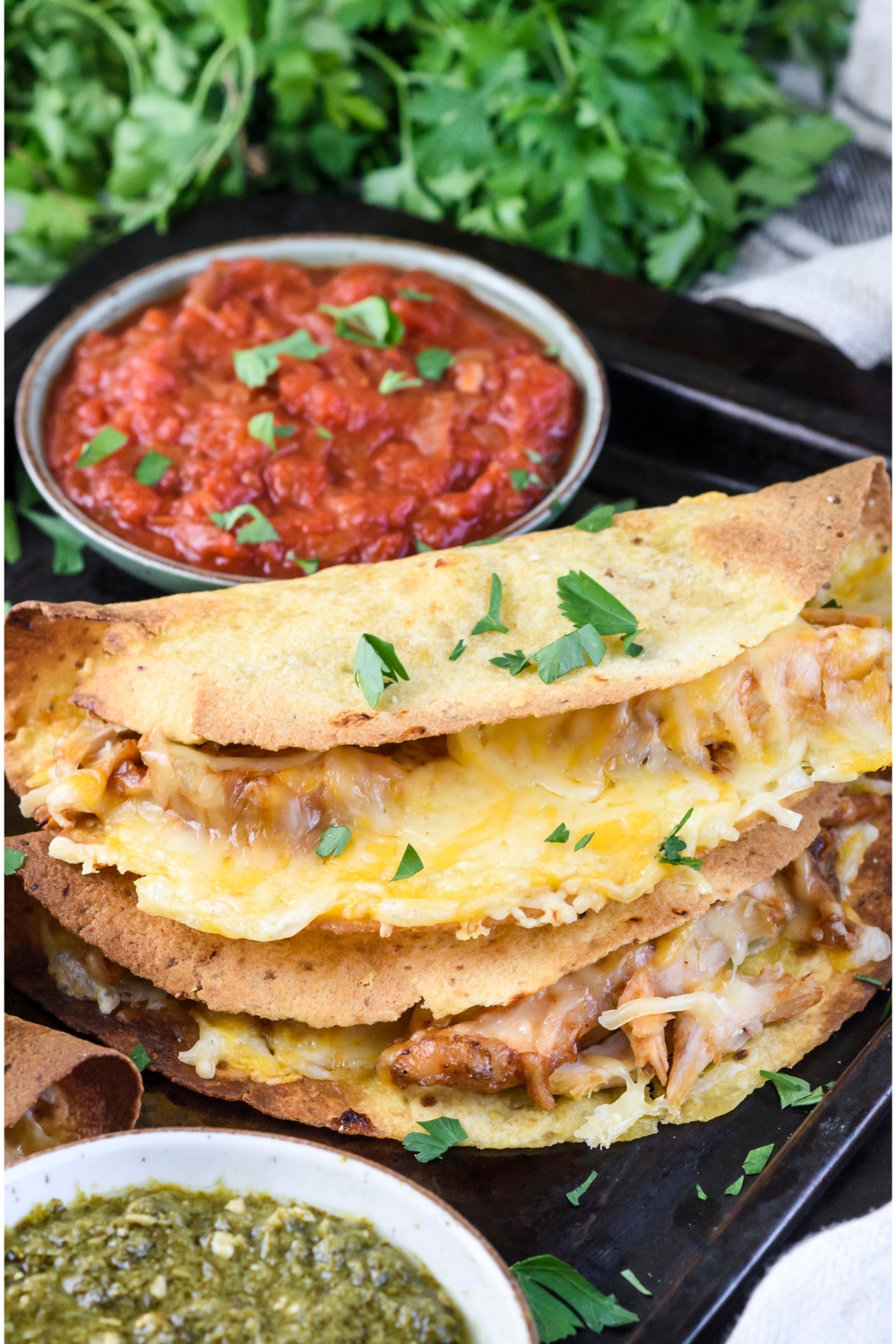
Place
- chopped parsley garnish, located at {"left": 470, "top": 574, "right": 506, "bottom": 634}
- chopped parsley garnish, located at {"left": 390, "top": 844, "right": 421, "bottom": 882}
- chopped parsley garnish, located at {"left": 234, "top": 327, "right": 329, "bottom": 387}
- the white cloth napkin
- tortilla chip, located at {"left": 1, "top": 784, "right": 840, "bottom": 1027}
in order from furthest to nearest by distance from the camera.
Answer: chopped parsley garnish, located at {"left": 234, "top": 327, "right": 329, "bottom": 387} → chopped parsley garnish, located at {"left": 470, "top": 574, "right": 506, "bottom": 634} → tortilla chip, located at {"left": 1, "top": 784, "right": 840, "bottom": 1027} → chopped parsley garnish, located at {"left": 390, "top": 844, "right": 421, "bottom": 882} → the white cloth napkin

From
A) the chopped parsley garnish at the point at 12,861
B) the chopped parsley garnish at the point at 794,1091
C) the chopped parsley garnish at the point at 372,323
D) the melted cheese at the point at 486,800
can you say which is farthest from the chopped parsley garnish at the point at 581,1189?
the chopped parsley garnish at the point at 372,323

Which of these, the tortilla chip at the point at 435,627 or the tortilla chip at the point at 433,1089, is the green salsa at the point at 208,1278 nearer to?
the tortilla chip at the point at 433,1089

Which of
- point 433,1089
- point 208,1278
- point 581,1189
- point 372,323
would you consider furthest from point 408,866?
point 372,323

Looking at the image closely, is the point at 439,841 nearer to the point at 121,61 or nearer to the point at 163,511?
the point at 163,511

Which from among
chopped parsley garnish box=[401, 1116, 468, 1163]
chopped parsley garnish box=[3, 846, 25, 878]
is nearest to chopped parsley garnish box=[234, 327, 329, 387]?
chopped parsley garnish box=[3, 846, 25, 878]

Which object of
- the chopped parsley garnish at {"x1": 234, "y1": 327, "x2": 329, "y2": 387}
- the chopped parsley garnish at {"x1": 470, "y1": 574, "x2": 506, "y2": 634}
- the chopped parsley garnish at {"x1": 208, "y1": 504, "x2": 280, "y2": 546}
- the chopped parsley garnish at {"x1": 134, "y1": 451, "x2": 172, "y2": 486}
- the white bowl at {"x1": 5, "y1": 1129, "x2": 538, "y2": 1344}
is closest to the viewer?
the white bowl at {"x1": 5, "y1": 1129, "x2": 538, "y2": 1344}

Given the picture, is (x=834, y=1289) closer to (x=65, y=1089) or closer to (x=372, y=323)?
(x=65, y=1089)

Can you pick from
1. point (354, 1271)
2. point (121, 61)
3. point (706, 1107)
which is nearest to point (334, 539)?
point (706, 1107)

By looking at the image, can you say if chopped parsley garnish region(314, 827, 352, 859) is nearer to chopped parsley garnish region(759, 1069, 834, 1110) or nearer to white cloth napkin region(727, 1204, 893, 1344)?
chopped parsley garnish region(759, 1069, 834, 1110)
